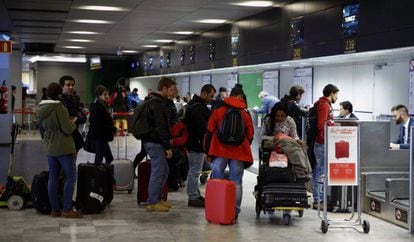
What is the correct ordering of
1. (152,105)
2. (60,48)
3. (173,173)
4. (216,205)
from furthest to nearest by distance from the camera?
(60,48) → (173,173) → (152,105) → (216,205)

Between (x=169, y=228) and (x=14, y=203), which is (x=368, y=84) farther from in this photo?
(x=14, y=203)

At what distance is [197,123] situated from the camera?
8164mm

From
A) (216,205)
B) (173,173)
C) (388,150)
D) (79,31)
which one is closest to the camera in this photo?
(216,205)

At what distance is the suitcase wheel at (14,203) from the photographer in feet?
25.8

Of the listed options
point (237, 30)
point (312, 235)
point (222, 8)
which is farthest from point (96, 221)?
point (237, 30)

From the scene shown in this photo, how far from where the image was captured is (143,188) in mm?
8430

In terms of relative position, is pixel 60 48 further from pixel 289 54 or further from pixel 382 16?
pixel 382 16

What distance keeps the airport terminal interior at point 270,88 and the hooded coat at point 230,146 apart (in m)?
0.44

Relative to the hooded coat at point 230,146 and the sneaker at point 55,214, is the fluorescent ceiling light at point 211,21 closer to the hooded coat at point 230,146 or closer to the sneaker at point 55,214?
the hooded coat at point 230,146

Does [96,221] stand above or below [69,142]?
below

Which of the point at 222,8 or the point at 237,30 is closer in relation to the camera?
the point at 222,8

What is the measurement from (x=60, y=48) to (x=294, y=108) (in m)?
18.2

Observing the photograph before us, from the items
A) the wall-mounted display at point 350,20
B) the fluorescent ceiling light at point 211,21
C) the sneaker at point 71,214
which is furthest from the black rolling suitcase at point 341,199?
the fluorescent ceiling light at point 211,21

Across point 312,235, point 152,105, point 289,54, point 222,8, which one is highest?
point 222,8
